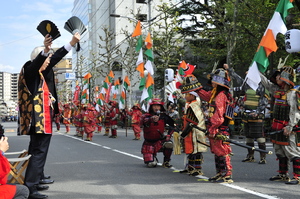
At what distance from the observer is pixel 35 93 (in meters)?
6.20

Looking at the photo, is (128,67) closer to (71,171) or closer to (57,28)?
(71,171)

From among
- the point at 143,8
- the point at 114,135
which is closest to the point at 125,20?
the point at 143,8

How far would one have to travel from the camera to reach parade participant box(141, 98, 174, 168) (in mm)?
9453

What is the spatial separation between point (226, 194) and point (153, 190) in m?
1.17

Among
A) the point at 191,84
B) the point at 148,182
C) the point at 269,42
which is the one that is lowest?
the point at 148,182

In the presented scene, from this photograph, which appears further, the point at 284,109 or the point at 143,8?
the point at 143,8

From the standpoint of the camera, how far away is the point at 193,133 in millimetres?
8172

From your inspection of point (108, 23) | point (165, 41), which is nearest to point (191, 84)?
point (165, 41)

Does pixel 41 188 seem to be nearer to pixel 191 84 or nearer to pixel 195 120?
pixel 195 120

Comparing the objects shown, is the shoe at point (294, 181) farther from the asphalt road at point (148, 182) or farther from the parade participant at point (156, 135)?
the parade participant at point (156, 135)

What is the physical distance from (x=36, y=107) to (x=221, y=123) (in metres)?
3.12

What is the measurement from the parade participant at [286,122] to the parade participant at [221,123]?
93 centimetres

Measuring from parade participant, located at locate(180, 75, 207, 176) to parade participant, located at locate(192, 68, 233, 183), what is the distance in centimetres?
55

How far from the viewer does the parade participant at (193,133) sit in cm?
808
